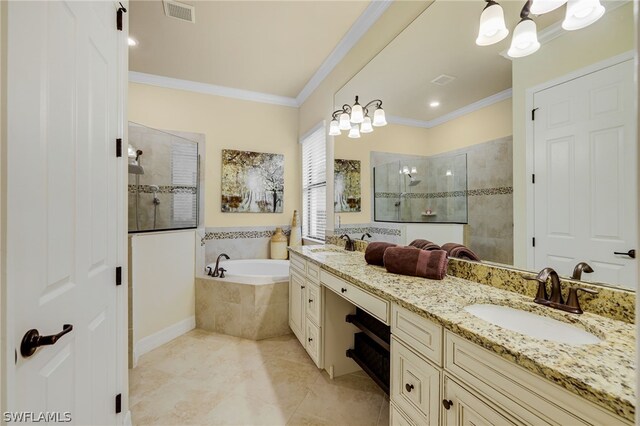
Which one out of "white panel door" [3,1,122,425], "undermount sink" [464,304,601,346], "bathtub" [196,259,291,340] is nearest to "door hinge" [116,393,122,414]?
"white panel door" [3,1,122,425]

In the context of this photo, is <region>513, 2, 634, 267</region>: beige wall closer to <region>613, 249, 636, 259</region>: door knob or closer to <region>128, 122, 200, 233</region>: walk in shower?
<region>613, 249, 636, 259</region>: door knob

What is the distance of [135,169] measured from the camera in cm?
254

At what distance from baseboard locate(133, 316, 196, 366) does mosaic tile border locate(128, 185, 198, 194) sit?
1.35 meters

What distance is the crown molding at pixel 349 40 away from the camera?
2.05 meters

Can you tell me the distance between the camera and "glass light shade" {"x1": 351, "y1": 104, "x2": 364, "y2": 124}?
232cm

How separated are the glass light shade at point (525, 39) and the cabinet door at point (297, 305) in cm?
199

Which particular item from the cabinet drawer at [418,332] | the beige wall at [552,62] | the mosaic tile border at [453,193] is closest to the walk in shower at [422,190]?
the mosaic tile border at [453,193]

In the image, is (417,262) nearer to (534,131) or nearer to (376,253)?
(376,253)

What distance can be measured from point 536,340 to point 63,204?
4.98 ft

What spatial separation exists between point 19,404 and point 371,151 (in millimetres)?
2240

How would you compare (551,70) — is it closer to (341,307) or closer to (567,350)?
(567,350)

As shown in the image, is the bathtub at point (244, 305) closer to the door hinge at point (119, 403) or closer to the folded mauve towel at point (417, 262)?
the door hinge at point (119, 403)

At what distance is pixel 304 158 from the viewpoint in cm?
368

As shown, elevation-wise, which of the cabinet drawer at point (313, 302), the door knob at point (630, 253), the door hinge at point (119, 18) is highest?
the door hinge at point (119, 18)
